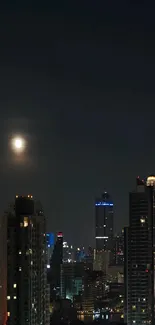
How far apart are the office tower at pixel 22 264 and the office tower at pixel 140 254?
5.80 meters

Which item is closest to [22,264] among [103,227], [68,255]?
[68,255]

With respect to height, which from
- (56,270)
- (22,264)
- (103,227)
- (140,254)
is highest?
(103,227)

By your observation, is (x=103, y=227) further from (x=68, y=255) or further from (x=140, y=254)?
(x=140, y=254)

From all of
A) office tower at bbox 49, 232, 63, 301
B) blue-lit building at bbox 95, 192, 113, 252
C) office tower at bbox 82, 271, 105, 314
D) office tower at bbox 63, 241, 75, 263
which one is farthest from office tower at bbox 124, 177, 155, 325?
blue-lit building at bbox 95, 192, 113, 252

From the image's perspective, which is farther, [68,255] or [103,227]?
[103,227]

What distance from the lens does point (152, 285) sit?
546 inches

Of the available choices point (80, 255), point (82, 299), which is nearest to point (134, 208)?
point (82, 299)

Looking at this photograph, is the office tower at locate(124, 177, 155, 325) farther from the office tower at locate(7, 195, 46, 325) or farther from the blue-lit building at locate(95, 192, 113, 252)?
the blue-lit building at locate(95, 192, 113, 252)

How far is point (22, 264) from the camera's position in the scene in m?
8.13

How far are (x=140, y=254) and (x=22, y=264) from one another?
6.35m

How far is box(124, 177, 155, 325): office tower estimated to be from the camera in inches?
546

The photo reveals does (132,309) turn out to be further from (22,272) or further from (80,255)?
(80,255)

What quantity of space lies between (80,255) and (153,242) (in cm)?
928

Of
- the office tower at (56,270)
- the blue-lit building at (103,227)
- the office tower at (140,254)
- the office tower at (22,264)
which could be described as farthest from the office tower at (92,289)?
the office tower at (22,264)
